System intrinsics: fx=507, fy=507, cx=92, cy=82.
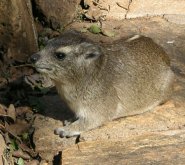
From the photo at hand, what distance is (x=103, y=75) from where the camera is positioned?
5.16m

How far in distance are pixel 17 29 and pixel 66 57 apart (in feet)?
4.83

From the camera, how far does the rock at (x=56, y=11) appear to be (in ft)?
23.1

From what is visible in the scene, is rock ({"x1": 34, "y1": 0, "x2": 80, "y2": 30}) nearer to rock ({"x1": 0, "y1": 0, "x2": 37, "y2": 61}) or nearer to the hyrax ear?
rock ({"x1": 0, "y1": 0, "x2": 37, "y2": 61})

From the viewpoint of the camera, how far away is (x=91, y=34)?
7039mm

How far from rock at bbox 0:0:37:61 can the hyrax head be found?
4.15 feet

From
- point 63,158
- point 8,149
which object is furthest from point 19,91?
point 63,158

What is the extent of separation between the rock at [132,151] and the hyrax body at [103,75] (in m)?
0.35

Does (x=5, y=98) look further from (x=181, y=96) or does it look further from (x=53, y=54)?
(x=181, y=96)

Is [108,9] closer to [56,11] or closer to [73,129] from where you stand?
[56,11]

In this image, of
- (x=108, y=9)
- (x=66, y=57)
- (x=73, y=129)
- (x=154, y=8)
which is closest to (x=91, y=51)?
(x=66, y=57)

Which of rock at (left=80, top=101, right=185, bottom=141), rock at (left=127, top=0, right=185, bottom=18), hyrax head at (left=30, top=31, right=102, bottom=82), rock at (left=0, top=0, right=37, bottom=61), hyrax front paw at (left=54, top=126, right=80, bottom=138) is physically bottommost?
hyrax front paw at (left=54, top=126, right=80, bottom=138)

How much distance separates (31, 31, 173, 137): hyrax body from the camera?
4.91m

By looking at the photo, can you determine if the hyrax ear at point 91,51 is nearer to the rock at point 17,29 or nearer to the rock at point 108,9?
the rock at point 17,29

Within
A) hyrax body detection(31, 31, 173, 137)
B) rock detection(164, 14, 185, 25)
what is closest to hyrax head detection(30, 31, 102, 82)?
hyrax body detection(31, 31, 173, 137)
